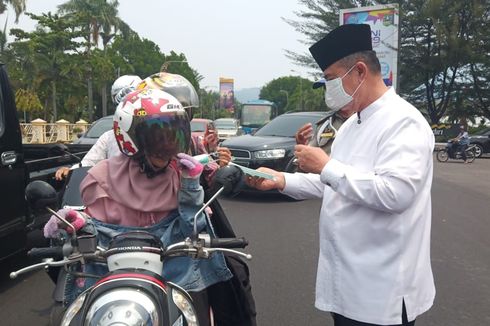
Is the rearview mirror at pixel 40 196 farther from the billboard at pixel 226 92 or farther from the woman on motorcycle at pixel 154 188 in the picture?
the billboard at pixel 226 92

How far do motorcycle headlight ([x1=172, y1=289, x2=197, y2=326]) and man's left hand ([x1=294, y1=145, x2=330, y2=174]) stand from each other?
2.58 feet

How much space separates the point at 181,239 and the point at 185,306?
1.57 ft

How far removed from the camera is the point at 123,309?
60.9 inches

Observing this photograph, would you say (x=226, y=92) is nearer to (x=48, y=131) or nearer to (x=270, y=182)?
(x=48, y=131)

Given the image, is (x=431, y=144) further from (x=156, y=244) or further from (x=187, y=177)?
(x=156, y=244)

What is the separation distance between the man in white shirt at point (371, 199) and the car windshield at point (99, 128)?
30.4 ft

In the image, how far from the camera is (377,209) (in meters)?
2.02

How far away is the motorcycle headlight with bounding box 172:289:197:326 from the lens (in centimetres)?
175

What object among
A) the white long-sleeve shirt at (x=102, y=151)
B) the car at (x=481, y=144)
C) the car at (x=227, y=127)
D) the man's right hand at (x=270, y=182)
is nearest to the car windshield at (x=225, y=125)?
the car at (x=227, y=127)

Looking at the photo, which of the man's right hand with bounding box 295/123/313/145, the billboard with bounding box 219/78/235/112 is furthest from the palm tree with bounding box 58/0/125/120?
the billboard with bounding box 219/78/235/112

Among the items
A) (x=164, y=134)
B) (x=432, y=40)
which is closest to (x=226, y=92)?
(x=432, y=40)

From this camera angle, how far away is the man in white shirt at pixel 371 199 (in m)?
1.99

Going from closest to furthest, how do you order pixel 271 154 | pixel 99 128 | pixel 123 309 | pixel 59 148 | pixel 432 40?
pixel 123 309 → pixel 59 148 → pixel 271 154 → pixel 99 128 → pixel 432 40

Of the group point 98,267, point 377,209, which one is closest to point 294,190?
point 377,209
